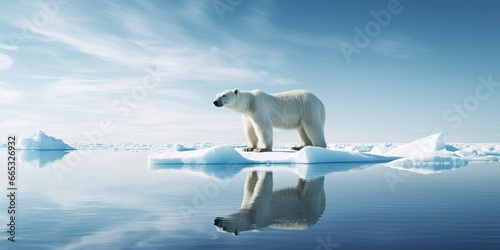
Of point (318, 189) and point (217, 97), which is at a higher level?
point (217, 97)

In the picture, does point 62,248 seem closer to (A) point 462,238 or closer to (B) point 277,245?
(B) point 277,245

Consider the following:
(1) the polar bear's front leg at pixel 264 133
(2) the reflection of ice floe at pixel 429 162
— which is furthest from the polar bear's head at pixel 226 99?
(2) the reflection of ice floe at pixel 429 162

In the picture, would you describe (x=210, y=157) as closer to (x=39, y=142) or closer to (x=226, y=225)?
(x=226, y=225)

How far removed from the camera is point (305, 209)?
470cm

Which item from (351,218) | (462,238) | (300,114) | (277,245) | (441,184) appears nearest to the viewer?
(277,245)

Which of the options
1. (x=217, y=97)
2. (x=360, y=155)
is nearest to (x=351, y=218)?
(x=217, y=97)

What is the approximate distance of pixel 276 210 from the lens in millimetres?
4641

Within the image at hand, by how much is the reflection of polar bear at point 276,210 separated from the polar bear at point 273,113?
239 inches

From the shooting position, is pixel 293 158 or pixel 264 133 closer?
pixel 264 133

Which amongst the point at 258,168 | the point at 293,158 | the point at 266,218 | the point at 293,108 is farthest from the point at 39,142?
the point at 266,218

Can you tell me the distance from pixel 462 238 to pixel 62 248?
3.30 meters

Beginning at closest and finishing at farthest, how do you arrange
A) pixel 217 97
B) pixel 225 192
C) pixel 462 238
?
pixel 462 238 < pixel 225 192 < pixel 217 97

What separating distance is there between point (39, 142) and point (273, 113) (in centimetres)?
3770

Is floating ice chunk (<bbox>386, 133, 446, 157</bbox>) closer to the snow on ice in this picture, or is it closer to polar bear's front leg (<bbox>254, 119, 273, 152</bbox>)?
the snow on ice
